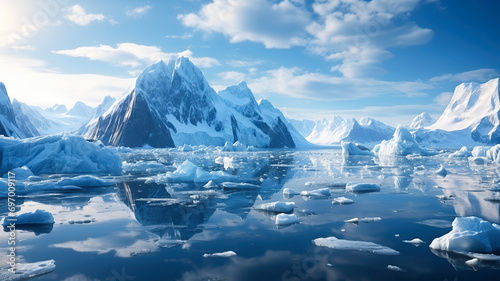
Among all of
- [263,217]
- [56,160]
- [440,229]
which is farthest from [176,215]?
[56,160]

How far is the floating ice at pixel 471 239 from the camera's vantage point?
31.9 ft

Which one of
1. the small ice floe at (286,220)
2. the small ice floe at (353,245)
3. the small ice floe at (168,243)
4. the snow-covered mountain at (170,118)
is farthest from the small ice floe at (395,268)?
the snow-covered mountain at (170,118)

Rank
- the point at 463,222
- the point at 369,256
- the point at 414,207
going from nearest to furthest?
the point at 369,256
the point at 463,222
the point at 414,207

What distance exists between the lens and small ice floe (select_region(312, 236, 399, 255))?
9.95m

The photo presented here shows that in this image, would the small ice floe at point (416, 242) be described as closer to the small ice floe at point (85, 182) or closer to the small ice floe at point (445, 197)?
the small ice floe at point (445, 197)

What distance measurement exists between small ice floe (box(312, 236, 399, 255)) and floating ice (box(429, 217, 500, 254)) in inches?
64.0

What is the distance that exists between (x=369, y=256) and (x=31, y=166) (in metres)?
35.9

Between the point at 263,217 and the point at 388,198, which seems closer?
the point at 263,217

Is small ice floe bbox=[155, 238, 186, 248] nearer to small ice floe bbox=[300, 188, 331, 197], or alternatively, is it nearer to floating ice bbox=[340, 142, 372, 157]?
small ice floe bbox=[300, 188, 331, 197]

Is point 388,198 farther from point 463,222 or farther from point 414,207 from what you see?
point 463,222

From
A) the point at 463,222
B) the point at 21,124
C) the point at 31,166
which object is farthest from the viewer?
the point at 21,124

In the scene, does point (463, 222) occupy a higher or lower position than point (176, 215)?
higher

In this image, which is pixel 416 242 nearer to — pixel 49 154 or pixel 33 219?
pixel 33 219

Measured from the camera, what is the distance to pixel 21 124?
177750 mm
